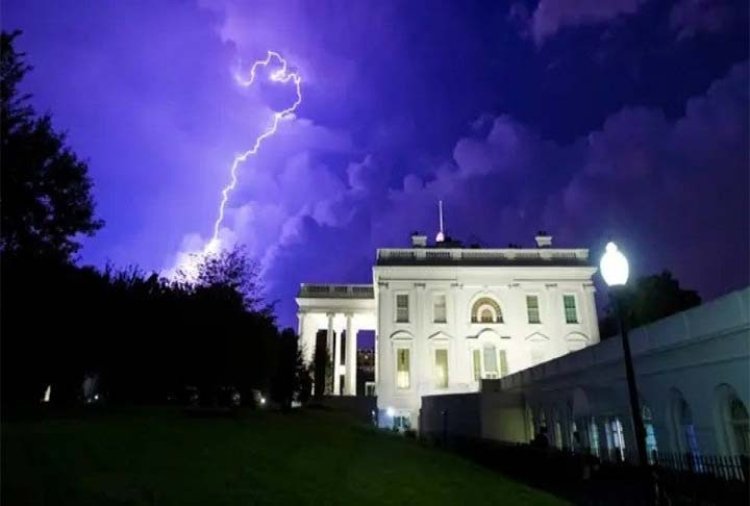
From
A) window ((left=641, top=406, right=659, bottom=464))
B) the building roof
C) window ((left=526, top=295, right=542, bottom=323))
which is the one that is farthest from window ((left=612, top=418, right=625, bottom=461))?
the building roof

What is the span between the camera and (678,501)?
11156 millimetres

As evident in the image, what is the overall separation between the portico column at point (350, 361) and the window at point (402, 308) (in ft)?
27.9

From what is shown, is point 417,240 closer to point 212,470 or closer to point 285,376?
point 285,376

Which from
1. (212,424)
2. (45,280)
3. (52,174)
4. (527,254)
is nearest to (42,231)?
(52,174)

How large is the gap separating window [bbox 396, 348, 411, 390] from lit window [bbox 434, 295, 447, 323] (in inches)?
173

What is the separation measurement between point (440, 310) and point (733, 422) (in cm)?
3531

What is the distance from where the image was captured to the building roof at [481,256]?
169ft

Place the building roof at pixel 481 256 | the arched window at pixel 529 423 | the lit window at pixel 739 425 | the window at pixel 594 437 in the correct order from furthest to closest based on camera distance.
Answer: the building roof at pixel 481 256 < the arched window at pixel 529 423 < the window at pixel 594 437 < the lit window at pixel 739 425

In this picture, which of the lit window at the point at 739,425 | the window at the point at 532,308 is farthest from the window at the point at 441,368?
the lit window at the point at 739,425

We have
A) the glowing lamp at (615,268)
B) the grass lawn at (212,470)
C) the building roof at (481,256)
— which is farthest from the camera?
the building roof at (481,256)

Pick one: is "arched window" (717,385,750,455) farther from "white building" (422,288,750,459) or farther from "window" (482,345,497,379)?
"window" (482,345,497,379)

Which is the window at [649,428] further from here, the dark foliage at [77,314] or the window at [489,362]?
the window at [489,362]

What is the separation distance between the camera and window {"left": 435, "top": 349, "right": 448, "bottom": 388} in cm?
Result: 4791

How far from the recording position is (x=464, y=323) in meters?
49.5
